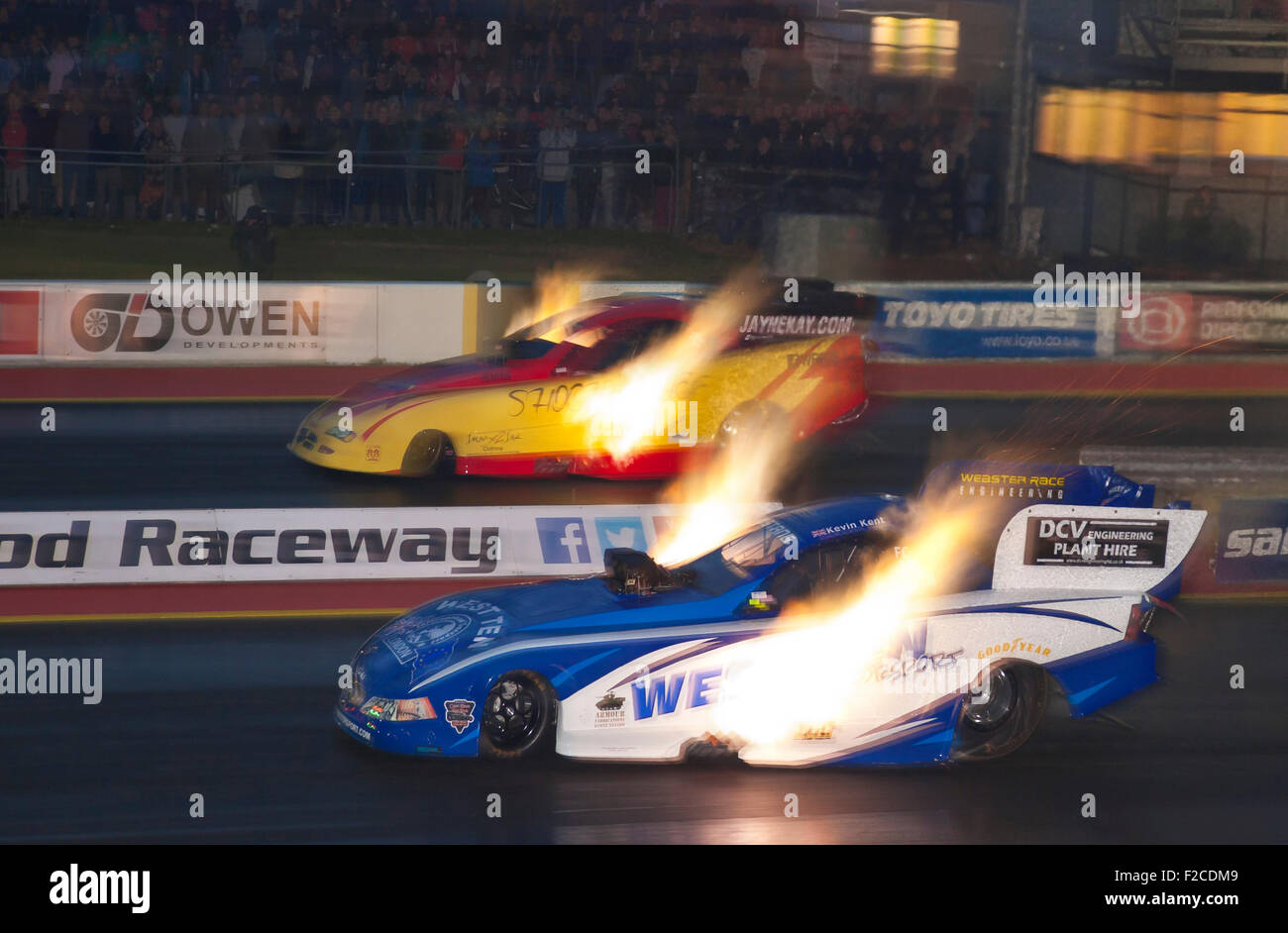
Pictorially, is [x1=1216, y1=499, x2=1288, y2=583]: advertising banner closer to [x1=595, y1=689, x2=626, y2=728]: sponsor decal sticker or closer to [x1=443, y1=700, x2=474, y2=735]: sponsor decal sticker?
[x1=595, y1=689, x2=626, y2=728]: sponsor decal sticker

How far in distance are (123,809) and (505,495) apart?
513 cm

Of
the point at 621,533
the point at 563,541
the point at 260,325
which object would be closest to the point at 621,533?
the point at 621,533

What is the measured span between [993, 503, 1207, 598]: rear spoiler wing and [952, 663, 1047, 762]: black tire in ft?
1.37

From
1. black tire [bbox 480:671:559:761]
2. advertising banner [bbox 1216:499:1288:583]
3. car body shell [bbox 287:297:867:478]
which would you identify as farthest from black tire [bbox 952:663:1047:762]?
car body shell [bbox 287:297:867:478]

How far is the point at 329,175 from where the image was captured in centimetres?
1808

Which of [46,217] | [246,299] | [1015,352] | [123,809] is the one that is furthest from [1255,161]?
[123,809]

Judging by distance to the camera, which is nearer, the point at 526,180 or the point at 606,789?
the point at 606,789

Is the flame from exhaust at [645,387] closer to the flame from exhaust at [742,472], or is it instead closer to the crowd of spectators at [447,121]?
the flame from exhaust at [742,472]

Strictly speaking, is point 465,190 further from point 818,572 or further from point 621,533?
point 818,572

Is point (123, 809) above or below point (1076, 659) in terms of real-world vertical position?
below

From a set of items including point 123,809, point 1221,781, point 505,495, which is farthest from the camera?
point 505,495

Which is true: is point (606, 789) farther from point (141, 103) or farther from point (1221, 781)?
point (141, 103)

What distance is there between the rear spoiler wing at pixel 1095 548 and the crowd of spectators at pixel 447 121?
12069 millimetres

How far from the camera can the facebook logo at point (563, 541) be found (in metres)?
9.70
